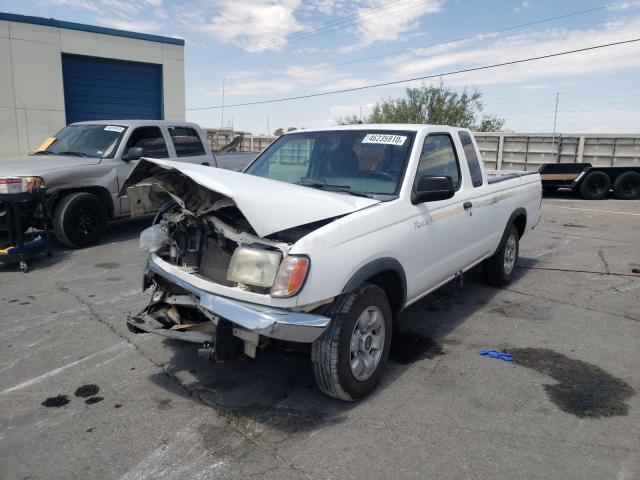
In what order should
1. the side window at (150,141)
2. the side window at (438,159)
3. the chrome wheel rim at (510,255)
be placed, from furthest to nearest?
the side window at (150,141), the chrome wheel rim at (510,255), the side window at (438,159)

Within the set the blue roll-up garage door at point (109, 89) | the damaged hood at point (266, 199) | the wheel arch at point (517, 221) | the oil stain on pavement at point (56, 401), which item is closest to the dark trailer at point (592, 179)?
the wheel arch at point (517, 221)

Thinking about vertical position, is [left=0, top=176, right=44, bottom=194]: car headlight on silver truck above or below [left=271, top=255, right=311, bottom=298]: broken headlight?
above

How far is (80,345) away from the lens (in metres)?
4.37

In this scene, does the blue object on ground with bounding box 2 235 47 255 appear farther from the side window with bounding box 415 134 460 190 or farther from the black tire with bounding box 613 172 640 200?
the black tire with bounding box 613 172 640 200

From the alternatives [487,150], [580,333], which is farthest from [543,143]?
[580,333]

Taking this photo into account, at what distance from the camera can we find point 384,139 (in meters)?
4.30

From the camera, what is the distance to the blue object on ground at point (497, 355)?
13.9ft

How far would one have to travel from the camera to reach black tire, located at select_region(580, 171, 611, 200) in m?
16.1

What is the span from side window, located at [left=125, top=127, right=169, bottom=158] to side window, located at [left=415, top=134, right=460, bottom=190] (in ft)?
18.1

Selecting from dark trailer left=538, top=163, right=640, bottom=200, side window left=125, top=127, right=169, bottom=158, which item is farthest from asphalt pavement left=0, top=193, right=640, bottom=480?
dark trailer left=538, top=163, right=640, bottom=200

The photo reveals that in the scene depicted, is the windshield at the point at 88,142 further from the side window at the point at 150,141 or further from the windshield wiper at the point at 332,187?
the windshield wiper at the point at 332,187

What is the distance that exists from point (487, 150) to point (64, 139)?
15.6 meters

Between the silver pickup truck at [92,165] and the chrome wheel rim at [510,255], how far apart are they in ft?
16.9

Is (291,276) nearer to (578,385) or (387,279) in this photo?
(387,279)
